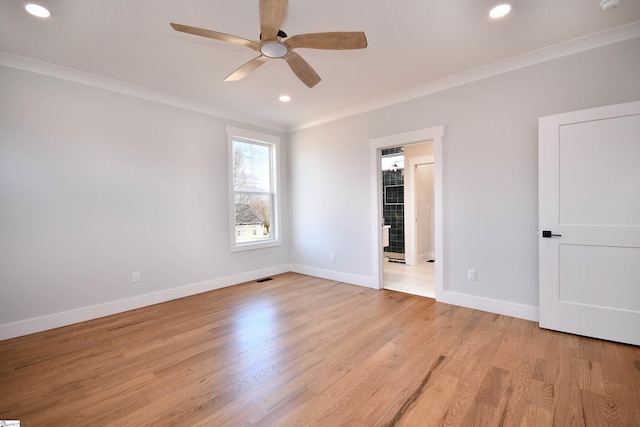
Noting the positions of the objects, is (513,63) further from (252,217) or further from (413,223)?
(252,217)

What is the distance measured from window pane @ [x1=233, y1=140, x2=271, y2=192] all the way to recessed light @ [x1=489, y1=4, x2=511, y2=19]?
12.3 ft

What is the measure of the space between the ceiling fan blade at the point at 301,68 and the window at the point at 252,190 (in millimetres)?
2321

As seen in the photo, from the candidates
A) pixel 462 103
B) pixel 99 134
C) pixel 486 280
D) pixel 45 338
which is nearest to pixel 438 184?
pixel 462 103

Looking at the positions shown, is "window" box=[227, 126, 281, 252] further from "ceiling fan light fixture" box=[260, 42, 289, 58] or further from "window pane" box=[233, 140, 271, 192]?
"ceiling fan light fixture" box=[260, 42, 289, 58]

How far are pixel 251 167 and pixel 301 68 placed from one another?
2787 mm

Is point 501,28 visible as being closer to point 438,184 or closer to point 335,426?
point 438,184

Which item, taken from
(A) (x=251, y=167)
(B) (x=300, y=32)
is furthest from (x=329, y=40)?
(A) (x=251, y=167)

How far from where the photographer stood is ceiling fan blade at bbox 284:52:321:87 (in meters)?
2.24

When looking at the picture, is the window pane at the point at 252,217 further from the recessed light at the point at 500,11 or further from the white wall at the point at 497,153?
the recessed light at the point at 500,11

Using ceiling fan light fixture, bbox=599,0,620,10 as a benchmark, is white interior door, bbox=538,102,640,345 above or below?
below

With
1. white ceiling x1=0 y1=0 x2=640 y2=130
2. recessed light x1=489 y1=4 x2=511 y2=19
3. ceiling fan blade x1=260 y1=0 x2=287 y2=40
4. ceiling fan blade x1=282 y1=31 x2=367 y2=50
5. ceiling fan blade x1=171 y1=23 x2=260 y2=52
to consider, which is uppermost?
white ceiling x1=0 y1=0 x2=640 y2=130

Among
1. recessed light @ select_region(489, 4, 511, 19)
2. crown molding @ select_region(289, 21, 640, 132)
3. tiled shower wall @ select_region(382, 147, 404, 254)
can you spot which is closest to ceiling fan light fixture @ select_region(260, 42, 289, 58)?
recessed light @ select_region(489, 4, 511, 19)

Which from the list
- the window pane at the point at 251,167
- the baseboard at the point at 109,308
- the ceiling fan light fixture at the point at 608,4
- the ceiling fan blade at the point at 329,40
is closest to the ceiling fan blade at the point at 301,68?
the ceiling fan blade at the point at 329,40

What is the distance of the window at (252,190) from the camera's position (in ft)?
15.1
